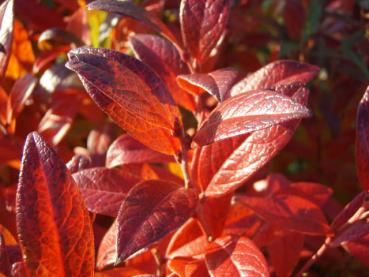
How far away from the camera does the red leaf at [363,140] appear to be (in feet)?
2.73

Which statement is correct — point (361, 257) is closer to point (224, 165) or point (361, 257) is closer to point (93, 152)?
point (224, 165)

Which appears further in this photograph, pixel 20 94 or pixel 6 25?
pixel 20 94

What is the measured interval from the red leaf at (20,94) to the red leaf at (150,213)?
0.36 meters

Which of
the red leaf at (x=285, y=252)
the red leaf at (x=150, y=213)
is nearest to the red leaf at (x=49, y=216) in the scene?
the red leaf at (x=150, y=213)

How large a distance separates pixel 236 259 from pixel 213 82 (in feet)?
0.77

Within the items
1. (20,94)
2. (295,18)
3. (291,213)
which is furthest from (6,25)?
(295,18)

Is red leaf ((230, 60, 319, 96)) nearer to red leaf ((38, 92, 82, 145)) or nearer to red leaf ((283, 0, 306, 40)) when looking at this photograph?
red leaf ((38, 92, 82, 145))

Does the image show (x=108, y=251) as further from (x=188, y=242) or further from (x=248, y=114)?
(x=248, y=114)

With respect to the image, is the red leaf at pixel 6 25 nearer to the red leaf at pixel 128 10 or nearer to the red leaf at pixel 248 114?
the red leaf at pixel 128 10

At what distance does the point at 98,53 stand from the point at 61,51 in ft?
1.88

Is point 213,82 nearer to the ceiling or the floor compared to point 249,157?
nearer to the ceiling

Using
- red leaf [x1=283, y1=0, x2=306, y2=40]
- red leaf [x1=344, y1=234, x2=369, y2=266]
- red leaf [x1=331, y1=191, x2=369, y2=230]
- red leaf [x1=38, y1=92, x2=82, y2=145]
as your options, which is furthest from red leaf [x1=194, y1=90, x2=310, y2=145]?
red leaf [x1=283, y1=0, x2=306, y2=40]

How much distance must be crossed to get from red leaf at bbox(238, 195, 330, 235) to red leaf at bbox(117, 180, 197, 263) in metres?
0.18

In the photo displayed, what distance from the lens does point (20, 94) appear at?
1102 millimetres
